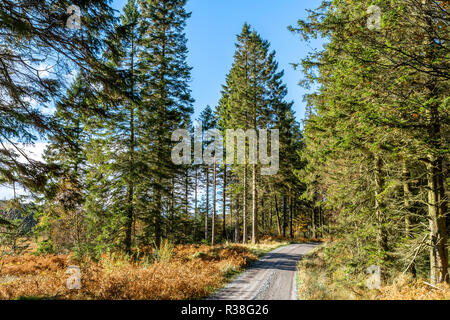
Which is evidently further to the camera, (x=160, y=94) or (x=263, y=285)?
(x=160, y=94)

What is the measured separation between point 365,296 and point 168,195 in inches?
420

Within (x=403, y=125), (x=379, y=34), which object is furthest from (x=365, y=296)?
(x=379, y=34)

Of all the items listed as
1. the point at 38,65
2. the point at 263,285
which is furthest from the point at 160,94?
the point at 263,285

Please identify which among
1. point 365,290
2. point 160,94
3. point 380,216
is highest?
point 160,94

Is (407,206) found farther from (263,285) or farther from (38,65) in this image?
(38,65)

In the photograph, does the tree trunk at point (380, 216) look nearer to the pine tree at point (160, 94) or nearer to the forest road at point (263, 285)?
the forest road at point (263, 285)

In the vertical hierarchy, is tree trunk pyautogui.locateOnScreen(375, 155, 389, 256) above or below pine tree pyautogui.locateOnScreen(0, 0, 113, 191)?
below

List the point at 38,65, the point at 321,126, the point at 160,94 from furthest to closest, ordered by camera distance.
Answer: the point at 160,94 → the point at 321,126 → the point at 38,65

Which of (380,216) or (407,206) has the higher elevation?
(407,206)

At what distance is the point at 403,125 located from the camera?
5.51 m

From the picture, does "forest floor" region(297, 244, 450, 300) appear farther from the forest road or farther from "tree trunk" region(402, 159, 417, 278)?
"tree trunk" region(402, 159, 417, 278)

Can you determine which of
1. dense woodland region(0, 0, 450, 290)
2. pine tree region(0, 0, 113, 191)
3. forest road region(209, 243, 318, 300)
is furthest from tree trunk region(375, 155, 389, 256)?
pine tree region(0, 0, 113, 191)

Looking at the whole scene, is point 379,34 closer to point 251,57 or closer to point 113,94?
point 113,94

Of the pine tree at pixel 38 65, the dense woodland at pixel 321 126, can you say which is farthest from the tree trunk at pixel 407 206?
the pine tree at pixel 38 65
